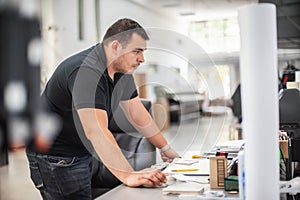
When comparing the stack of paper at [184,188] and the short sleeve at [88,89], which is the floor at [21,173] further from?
the stack of paper at [184,188]

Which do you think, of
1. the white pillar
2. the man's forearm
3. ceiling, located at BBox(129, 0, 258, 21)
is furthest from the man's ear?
ceiling, located at BBox(129, 0, 258, 21)

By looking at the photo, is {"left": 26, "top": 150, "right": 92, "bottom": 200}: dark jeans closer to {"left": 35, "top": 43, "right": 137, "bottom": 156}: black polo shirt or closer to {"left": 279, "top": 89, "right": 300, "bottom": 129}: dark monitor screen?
{"left": 35, "top": 43, "right": 137, "bottom": 156}: black polo shirt

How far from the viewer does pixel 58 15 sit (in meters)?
7.43

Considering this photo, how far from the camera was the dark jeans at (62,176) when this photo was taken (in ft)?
5.66

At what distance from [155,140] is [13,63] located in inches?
196

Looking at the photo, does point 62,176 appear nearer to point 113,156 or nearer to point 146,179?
point 113,156

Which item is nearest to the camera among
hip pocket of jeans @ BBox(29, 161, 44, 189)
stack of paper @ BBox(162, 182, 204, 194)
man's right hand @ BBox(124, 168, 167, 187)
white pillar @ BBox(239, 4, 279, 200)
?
white pillar @ BBox(239, 4, 279, 200)

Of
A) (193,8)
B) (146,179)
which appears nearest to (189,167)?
(146,179)

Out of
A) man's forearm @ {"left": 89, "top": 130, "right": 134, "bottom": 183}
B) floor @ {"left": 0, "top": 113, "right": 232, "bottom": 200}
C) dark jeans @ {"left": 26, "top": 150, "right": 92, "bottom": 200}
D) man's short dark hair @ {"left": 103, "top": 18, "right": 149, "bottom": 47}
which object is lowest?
floor @ {"left": 0, "top": 113, "right": 232, "bottom": 200}

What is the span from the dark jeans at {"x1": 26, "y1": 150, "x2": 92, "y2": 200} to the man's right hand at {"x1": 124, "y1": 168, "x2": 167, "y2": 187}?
421 mm

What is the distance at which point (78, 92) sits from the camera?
1.55 m

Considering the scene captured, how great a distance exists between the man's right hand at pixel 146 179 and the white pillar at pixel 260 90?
49cm

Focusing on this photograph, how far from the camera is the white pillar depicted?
887mm

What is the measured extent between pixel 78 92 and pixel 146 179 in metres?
0.45
